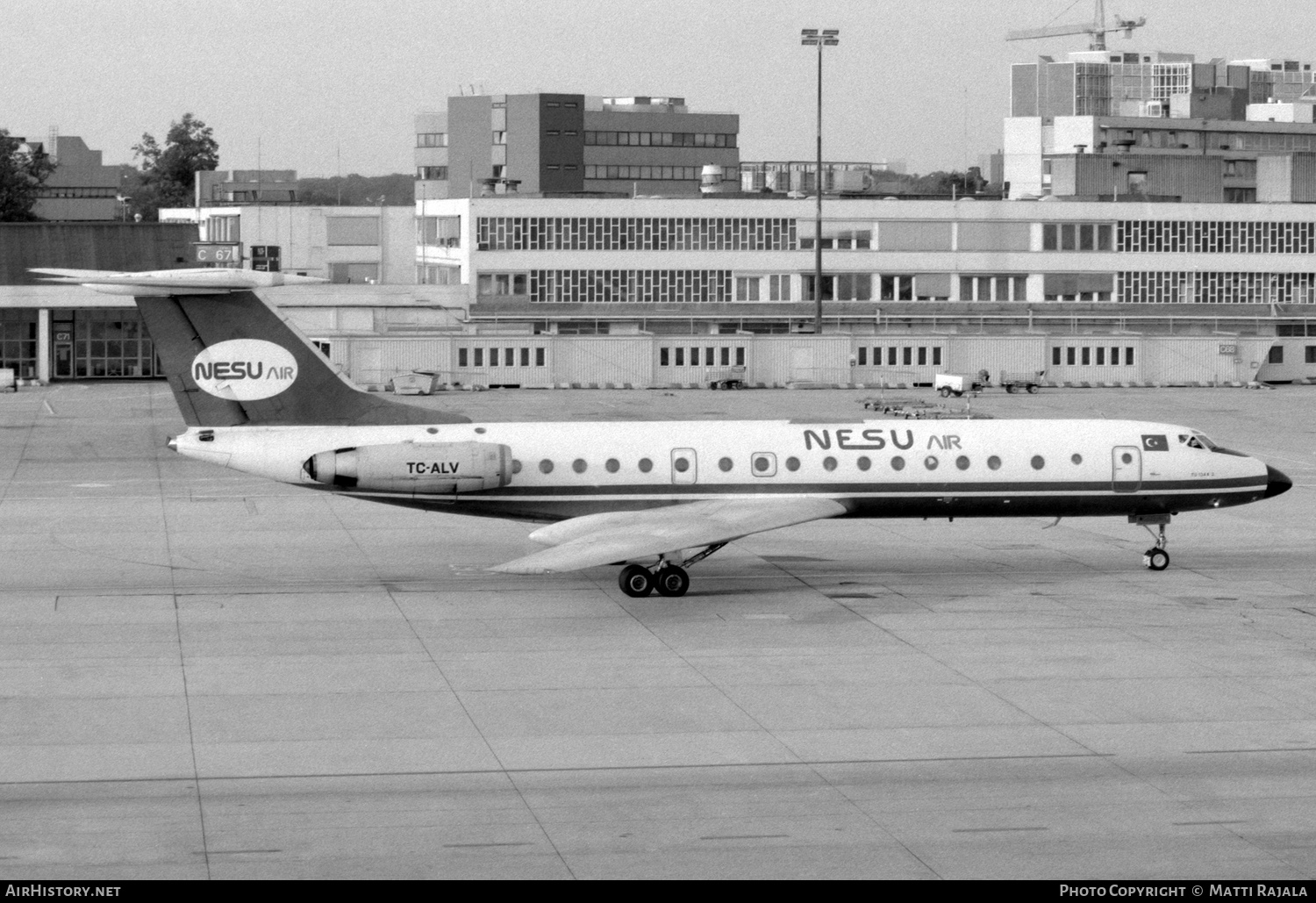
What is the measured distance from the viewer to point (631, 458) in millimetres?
31594

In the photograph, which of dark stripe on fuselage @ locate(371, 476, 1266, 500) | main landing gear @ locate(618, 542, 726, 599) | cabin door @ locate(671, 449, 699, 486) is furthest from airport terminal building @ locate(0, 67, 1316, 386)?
main landing gear @ locate(618, 542, 726, 599)

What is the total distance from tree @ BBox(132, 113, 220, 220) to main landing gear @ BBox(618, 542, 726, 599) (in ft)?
530

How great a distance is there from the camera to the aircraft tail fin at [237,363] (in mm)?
30688

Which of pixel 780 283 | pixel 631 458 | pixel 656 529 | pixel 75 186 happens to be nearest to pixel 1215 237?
pixel 780 283

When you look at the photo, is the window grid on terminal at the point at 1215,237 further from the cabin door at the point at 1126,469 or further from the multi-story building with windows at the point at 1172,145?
the cabin door at the point at 1126,469

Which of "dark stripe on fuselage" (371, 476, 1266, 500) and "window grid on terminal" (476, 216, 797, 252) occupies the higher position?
"window grid on terminal" (476, 216, 797, 252)

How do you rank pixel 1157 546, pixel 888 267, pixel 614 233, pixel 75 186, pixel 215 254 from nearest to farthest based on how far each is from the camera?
pixel 1157 546 → pixel 215 254 → pixel 614 233 → pixel 888 267 → pixel 75 186

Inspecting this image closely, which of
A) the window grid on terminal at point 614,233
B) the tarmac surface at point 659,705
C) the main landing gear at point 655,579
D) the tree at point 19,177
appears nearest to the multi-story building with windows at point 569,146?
the window grid on terminal at point 614,233

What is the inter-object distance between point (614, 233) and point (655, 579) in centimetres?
6470

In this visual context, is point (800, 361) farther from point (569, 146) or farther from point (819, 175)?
point (569, 146)

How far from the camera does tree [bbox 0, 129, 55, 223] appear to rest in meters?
149

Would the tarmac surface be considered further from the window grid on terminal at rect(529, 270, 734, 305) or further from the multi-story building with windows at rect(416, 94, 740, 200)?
the multi-story building with windows at rect(416, 94, 740, 200)
